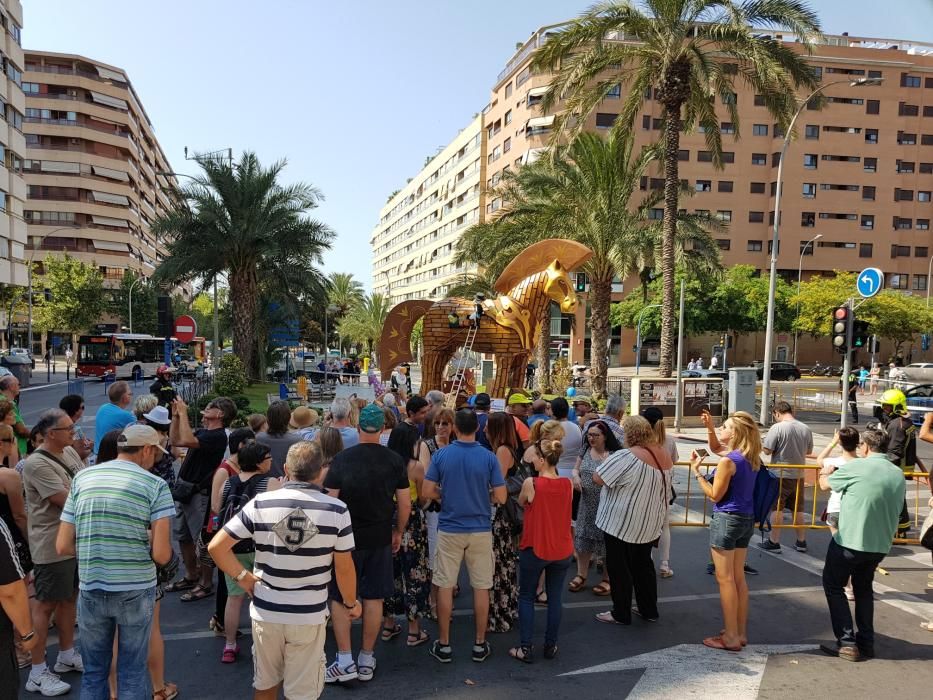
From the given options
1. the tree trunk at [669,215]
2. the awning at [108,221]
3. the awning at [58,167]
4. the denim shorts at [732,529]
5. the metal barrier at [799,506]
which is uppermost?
the awning at [58,167]

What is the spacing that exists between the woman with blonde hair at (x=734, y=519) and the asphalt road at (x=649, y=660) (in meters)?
0.23

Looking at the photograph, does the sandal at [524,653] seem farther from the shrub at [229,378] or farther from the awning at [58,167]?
the awning at [58,167]

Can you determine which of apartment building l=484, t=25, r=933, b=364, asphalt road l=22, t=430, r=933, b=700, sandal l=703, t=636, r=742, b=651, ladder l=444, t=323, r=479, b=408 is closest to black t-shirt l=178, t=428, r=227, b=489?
asphalt road l=22, t=430, r=933, b=700

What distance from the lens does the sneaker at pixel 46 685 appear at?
390cm

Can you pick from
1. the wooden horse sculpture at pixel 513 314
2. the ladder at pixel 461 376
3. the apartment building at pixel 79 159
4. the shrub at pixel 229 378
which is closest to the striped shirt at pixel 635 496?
the wooden horse sculpture at pixel 513 314

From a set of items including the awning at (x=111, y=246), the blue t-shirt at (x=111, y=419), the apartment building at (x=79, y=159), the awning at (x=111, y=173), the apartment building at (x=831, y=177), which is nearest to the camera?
the blue t-shirt at (x=111, y=419)

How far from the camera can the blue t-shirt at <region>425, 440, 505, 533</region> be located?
14.2ft

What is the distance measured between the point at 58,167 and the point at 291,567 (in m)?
68.6

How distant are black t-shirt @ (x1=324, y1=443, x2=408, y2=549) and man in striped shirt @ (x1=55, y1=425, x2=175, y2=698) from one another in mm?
1095

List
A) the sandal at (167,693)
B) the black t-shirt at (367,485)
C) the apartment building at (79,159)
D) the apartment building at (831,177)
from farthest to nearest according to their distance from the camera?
the apartment building at (79,159) < the apartment building at (831,177) < the black t-shirt at (367,485) < the sandal at (167,693)

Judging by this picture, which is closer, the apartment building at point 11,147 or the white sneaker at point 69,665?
the white sneaker at point 69,665

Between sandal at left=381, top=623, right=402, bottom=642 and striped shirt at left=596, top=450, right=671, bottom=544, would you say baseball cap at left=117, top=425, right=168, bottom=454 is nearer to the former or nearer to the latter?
sandal at left=381, top=623, right=402, bottom=642

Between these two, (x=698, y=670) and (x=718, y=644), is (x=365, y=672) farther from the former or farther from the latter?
(x=718, y=644)

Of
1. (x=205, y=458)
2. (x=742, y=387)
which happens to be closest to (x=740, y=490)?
(x=205, y=458)
